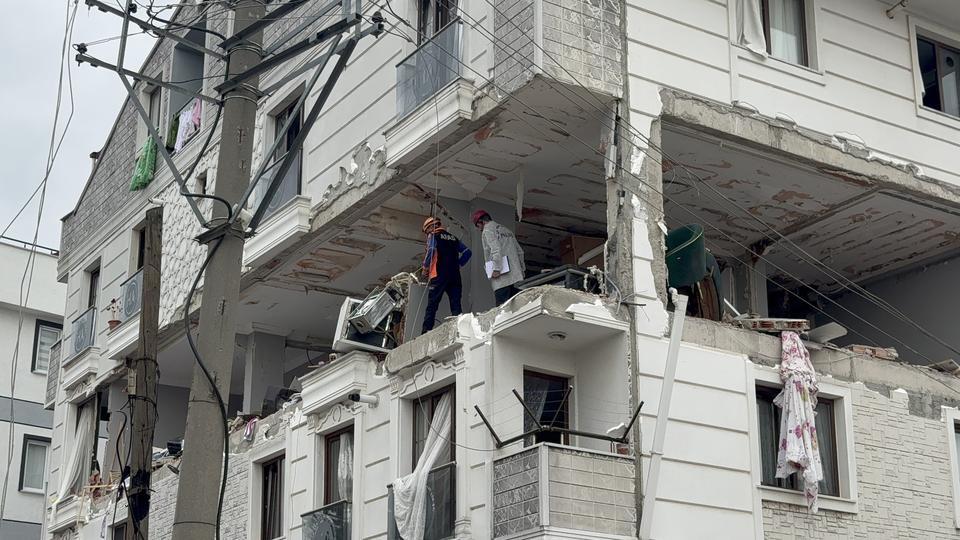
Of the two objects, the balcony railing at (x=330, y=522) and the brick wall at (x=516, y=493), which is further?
the balcony railing at (x=330, y=522)

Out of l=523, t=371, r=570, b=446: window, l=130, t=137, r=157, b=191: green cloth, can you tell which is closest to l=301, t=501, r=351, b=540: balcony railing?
l=523, t=371, r=570, b=446: window

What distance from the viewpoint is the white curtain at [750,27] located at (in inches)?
846

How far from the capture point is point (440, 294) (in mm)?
21297

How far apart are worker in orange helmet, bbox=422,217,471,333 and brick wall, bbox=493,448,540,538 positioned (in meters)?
3.64

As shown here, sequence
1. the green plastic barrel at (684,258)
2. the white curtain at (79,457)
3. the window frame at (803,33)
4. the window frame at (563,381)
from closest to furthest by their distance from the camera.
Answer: the window frame at (563,381) → the green plastic barrel at (684,258) → the window frame at (803,33) → the white curtain at (79,457)

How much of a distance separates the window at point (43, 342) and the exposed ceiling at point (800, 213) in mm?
29087

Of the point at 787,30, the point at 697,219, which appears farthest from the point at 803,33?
the point at 697,219

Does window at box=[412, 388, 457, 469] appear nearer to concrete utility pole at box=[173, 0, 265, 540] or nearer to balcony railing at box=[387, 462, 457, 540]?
balcony railing at box=[387, 462, 457, 540]

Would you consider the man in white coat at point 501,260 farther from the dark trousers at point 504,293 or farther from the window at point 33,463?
the window at point 33,463

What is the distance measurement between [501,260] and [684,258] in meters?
2.61

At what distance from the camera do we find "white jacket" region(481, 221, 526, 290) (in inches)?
813

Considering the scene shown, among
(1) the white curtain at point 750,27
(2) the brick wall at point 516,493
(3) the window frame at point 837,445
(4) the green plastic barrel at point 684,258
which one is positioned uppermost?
(1) the white curtain at point 750,27

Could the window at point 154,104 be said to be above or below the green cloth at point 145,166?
above

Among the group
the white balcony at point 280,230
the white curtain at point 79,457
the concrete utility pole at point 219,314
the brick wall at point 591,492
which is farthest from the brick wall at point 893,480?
the white curtain at point 79,457
